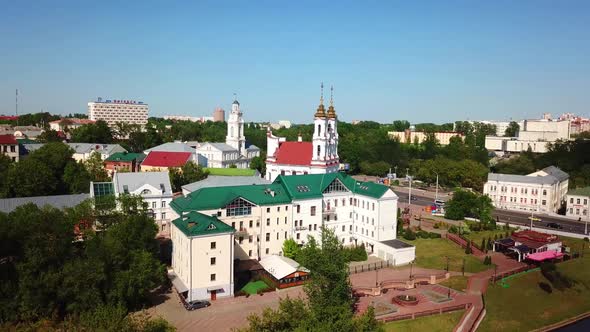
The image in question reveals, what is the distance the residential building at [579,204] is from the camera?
6892cm

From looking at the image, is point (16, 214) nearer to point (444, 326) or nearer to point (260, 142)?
point (444, 326)

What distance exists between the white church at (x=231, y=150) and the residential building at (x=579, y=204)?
60043 mm

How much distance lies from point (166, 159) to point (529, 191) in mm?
62251

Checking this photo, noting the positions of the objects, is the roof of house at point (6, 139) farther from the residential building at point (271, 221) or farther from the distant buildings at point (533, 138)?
the distant buildings at point (533, 138)

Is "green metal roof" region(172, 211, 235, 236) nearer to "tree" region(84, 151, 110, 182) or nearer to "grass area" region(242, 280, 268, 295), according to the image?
"grass area" region(242, 280, 268, 295)

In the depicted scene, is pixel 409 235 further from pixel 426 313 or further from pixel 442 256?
pixel 426 313

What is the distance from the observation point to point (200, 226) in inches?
1459

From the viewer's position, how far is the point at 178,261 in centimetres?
3966

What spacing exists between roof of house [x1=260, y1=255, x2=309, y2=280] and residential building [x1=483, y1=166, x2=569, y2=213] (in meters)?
48.7

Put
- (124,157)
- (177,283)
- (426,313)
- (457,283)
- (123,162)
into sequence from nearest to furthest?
(426,313), (177,283), (457,283), (123,162), (124,157)

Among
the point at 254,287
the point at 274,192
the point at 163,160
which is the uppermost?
the point at 163,160

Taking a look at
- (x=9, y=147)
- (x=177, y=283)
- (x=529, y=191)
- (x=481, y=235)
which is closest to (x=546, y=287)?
(x=481, y=235)

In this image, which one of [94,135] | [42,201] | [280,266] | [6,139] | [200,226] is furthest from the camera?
[94,135]

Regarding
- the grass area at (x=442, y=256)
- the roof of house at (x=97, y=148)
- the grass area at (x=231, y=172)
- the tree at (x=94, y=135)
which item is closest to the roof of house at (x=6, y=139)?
the roof of house at (x=97, y=148)
